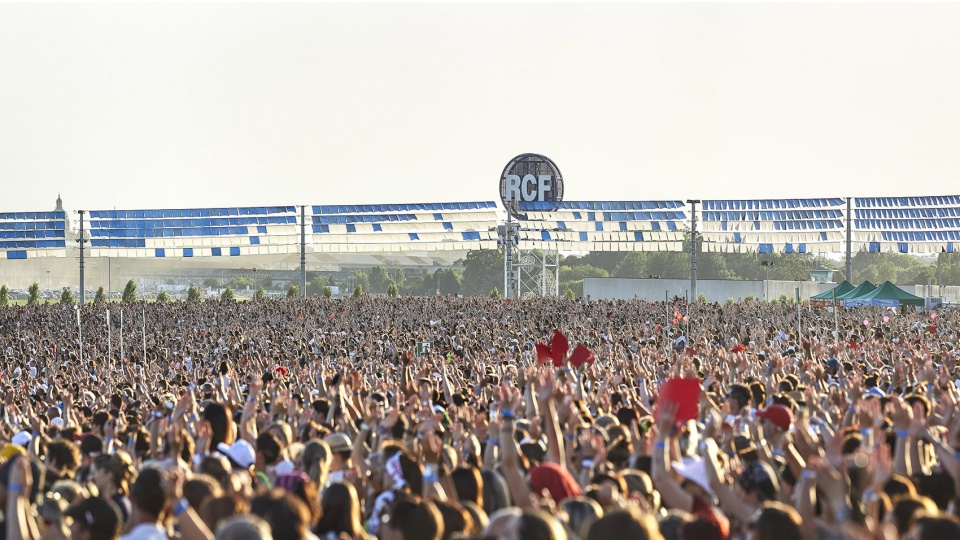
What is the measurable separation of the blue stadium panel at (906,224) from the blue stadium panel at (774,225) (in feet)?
3.40

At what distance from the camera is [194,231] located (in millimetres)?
74125

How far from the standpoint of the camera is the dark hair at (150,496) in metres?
5.86

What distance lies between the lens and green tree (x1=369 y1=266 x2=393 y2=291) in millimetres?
159125

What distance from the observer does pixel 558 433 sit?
26.8ft

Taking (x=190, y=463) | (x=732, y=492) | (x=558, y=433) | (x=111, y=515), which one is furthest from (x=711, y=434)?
(x=111, y=515)

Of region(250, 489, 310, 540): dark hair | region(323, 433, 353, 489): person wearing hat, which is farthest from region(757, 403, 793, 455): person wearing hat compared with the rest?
Answer: region(250, 489, 310, 540): dark hair

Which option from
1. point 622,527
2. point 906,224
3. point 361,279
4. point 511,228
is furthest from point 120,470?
point 361,279

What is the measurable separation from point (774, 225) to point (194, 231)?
104 feet

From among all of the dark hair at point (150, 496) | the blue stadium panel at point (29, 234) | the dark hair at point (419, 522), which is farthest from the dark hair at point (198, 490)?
the blue stadium panel at point (29, 234)

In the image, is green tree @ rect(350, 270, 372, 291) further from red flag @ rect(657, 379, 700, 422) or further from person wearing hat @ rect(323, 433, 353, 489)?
red flag @ rect(657, 379, 700, 422)

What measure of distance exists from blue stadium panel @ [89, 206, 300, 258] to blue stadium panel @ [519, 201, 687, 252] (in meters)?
13.4

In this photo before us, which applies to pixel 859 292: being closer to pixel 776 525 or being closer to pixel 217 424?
pixel 217 424

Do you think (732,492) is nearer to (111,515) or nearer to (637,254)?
(111,515)

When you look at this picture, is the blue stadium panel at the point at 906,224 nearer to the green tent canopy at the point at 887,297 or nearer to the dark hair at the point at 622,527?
the green tent canopy at the point at 887,297
